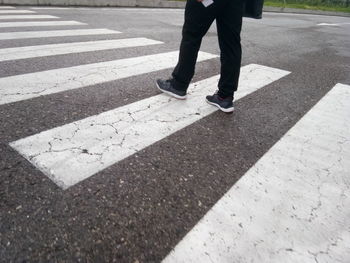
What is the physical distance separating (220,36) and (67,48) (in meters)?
2.67

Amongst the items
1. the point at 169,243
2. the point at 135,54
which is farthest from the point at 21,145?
the point at 135,54

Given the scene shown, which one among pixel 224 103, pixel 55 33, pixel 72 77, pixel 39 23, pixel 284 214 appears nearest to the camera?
pixel 284 214

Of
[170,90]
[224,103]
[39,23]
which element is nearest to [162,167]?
[224,103]

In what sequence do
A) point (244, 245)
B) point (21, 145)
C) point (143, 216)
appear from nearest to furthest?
point (244, 245), point (143, 216), point (21, 145)

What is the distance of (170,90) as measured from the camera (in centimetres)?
291

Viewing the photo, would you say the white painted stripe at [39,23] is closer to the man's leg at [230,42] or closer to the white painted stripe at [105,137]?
the white painted stripe at [105,137]

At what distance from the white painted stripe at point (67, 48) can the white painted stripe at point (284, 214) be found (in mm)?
3265

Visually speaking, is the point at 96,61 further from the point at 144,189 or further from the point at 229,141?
the point at 144,189

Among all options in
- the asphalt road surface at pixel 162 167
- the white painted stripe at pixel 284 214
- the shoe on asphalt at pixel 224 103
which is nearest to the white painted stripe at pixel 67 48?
the asphalt road surface at pixel 162 167

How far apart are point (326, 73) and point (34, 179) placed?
→ 13.9 feet

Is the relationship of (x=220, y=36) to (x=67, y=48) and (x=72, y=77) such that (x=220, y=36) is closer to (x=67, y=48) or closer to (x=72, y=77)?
(x=72, y=77)

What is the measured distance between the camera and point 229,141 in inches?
88.0

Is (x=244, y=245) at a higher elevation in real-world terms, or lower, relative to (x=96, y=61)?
lower

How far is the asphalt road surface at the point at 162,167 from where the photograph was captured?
1334mm
